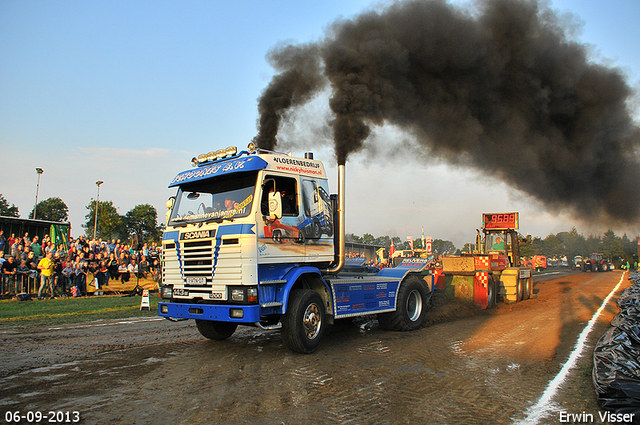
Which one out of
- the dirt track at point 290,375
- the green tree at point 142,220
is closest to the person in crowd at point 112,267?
the dirt track at point 290,375

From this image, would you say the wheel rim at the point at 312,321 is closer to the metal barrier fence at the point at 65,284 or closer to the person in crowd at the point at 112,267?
the metal barrier fence at the point at 65,284

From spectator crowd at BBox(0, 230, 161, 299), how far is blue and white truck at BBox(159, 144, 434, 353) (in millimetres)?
Answer: 7381

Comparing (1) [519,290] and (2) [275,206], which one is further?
(1) [519,290]

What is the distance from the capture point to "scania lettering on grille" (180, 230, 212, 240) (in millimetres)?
6660

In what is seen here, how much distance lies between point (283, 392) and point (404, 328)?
4.52 meters

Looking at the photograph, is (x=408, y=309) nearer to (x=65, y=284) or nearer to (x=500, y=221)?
(x=500, y=221)

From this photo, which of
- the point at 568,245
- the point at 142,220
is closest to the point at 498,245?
the point at 142,220

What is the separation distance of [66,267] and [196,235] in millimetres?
12016

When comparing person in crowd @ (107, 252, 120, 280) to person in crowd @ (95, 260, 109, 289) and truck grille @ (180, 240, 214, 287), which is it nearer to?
person in crowd @ (95, 260, 109, 289)

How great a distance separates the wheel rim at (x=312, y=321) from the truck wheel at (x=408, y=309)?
2.42 m

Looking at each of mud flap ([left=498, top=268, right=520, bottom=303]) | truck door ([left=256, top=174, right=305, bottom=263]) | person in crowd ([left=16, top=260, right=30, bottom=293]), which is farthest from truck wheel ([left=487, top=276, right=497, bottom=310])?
person in crowd ([left=16, top=260, right=30, bottom=293])

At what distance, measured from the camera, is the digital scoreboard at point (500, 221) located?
56.2 feet

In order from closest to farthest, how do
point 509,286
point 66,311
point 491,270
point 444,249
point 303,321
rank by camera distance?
point 303,321, point 66,311, point 491,270, point 509,286, point 444,249

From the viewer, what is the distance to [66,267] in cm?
1608
